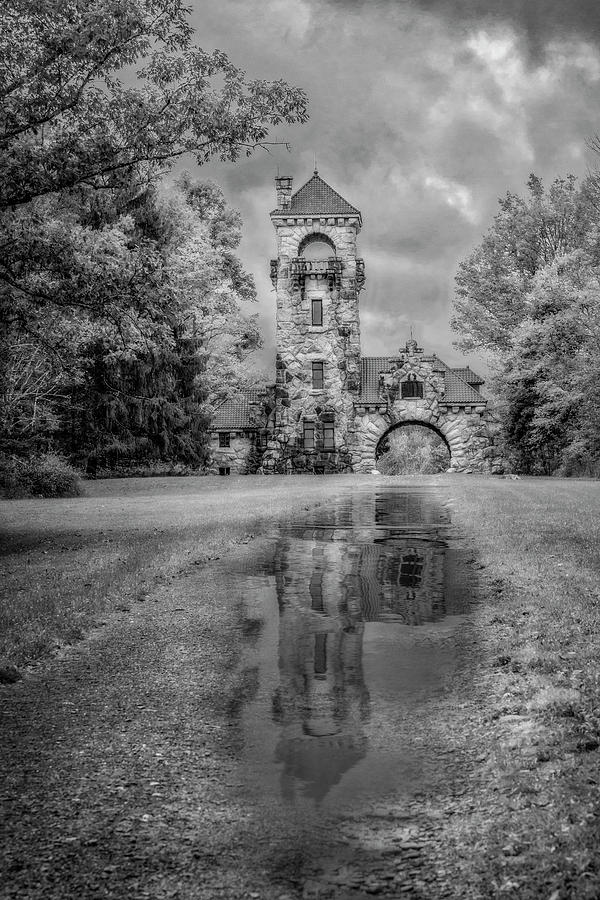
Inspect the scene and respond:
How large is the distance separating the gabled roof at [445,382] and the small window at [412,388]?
5.29 ft

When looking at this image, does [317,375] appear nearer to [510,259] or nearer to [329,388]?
[329,388]

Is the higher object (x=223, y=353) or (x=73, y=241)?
(x=223, y=353)

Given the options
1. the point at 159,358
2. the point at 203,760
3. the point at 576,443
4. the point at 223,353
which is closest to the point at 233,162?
the point at 203,760

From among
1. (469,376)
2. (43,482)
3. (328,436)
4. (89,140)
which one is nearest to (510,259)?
(469,376)

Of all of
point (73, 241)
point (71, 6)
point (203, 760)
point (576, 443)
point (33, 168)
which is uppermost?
point (71, 6)

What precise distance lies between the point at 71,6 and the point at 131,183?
3099 mm

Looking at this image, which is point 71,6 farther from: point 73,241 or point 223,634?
point 223,634

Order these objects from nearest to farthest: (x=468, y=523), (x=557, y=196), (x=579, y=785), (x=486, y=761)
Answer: (x=579, y=785) → (x=486, y=761) → (x=468, y=523) → (x=557, y=196)

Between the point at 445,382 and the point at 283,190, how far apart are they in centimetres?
1789

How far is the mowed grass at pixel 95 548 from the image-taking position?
762 centimetres

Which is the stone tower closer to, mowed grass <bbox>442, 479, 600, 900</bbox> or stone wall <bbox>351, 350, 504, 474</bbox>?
stone wall <bbox>351, 350, 504, 474</bbox>

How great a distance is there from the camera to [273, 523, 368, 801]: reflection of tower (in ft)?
14.4

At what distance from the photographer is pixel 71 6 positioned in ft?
36.3

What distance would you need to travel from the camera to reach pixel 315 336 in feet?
172
